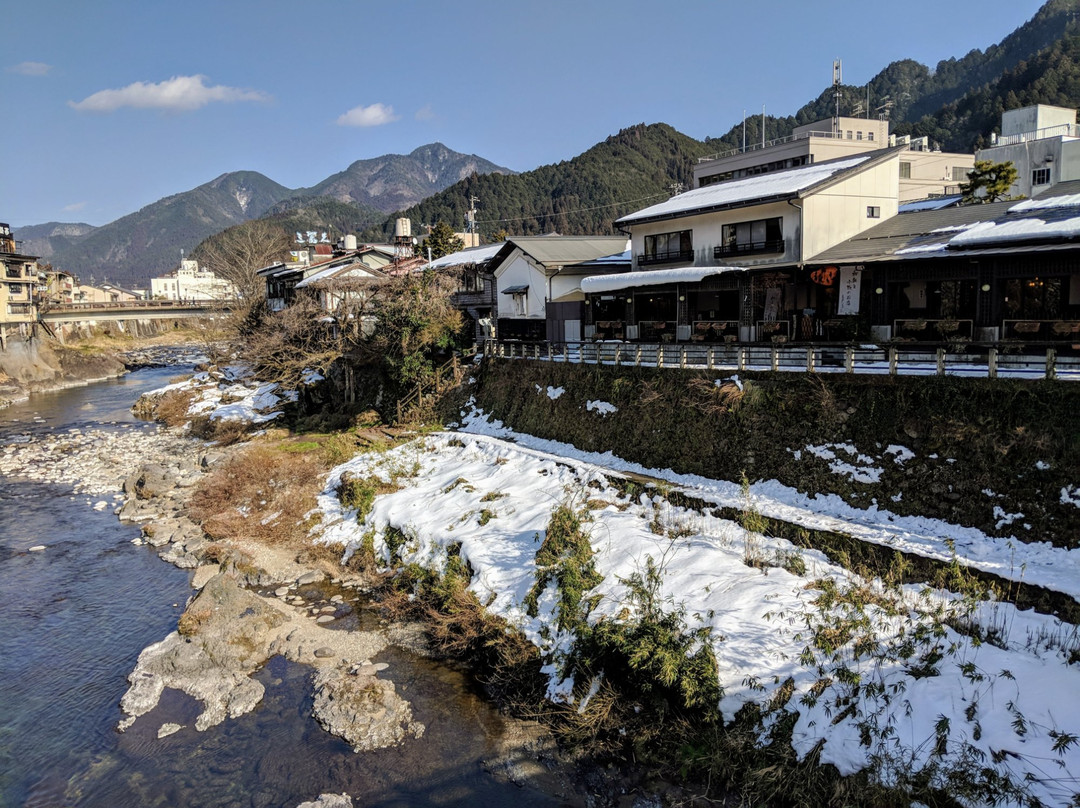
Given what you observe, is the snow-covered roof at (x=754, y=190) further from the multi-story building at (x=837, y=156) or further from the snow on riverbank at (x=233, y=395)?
the snow on riverbank at (x=233, y=395)

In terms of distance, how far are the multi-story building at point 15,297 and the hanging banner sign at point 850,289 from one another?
203 ft

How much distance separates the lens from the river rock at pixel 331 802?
980 centimetres

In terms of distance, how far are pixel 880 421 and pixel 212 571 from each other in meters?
17.7

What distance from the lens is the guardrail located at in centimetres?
1391

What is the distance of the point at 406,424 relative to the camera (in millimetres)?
27844

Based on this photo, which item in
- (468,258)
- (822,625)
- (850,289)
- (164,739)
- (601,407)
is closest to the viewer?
(822,625)

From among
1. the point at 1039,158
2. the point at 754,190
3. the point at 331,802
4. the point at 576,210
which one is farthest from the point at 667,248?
the point at 576,210

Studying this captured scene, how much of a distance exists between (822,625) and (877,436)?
6.03 metres

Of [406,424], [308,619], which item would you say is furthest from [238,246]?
[308,619]

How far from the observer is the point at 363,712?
1182cm

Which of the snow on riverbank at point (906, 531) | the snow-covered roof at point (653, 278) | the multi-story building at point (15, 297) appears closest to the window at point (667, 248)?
the snow-covered roof at point (653, 278)

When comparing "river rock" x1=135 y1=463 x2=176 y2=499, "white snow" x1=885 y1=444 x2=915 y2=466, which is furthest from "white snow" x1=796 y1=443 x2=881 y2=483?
"river rock" x1=135 y1=463 x2=176 y2=499

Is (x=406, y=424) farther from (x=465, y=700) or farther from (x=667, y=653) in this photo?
(x=667, y=653)

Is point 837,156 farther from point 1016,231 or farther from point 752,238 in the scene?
point 1016,231
